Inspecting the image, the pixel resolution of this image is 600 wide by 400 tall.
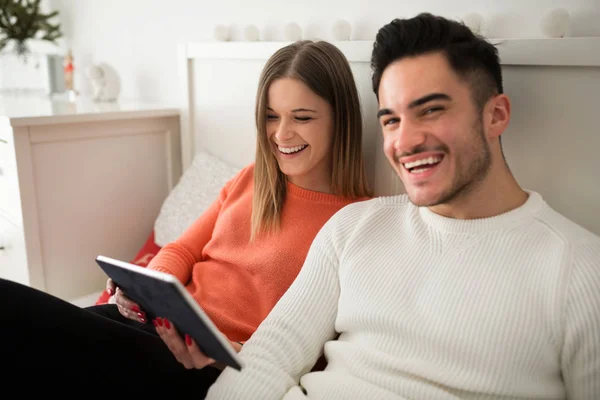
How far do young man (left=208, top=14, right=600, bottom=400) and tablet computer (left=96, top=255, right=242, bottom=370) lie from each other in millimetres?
132

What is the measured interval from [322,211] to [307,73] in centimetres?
29

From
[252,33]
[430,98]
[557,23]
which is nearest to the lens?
[430,98]

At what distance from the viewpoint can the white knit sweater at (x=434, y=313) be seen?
710 millimetres

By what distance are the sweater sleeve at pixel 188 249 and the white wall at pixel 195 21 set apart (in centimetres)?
49

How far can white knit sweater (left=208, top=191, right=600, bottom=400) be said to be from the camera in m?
0.71

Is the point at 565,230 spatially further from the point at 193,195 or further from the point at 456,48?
the point at 193,195

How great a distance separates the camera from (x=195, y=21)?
1.87 meters

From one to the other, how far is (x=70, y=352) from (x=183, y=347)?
184 millimetres

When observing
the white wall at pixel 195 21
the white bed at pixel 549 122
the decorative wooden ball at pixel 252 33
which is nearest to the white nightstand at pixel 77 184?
the white wall at pixel 195 21

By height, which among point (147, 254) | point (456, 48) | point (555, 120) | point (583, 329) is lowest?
point (147, 254)

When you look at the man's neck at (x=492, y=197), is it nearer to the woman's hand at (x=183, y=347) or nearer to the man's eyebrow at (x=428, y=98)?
the man's eyebrow at (x=428, y=98)

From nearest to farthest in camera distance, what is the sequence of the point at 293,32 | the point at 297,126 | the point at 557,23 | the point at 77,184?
1. the point at 557,23
2. the point at 297,126
3. the point at 293,32
4. the point at 77,184

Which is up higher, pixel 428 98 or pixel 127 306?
pixel 428 98

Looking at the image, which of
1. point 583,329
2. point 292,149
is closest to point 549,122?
point 583,329
